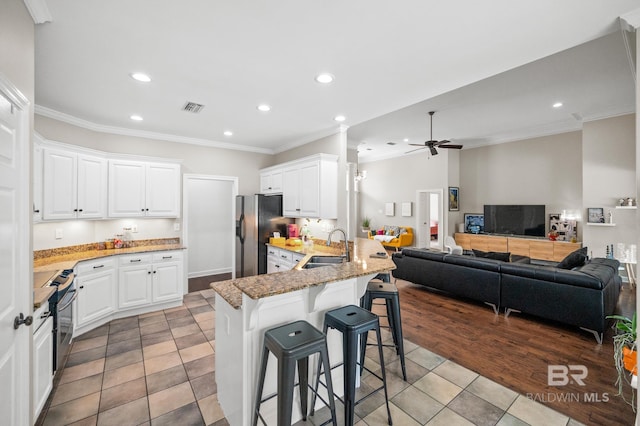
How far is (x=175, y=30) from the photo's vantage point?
1956 mm

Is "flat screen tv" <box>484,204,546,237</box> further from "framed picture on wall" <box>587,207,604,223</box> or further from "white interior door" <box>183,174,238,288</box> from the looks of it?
"white interior door" <box>183,174,238,288</box>

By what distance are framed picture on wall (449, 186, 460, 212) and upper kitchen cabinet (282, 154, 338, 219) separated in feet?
15.3

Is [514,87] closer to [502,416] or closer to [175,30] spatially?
[502,416]

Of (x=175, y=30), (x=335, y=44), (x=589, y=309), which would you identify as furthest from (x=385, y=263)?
(x=589, y=309)

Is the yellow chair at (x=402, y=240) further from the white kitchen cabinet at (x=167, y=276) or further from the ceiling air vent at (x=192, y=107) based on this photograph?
the ceiling air vent at (x=192, y=107)

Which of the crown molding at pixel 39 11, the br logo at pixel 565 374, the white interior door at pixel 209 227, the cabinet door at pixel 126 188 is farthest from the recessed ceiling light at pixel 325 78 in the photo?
the white interior door at pixel 209 227

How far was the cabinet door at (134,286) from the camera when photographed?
12.4ft

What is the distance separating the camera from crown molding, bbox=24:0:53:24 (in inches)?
65.1

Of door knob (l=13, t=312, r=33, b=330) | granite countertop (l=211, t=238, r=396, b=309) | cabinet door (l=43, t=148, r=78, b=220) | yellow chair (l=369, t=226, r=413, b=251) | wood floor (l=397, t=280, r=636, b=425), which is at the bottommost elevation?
wood floor (l=397, t=280, r=636, b=425)

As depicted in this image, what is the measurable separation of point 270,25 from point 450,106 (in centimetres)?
378

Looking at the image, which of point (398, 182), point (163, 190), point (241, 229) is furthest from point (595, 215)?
point (163, 190)

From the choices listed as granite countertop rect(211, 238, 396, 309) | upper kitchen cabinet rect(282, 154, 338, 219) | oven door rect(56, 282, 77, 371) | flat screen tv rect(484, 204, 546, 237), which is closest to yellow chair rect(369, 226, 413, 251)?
flat screen tv rect(484, 204, 546, 237)

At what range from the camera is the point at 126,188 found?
409 cm

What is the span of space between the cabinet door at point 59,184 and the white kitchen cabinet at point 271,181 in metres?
2.83
